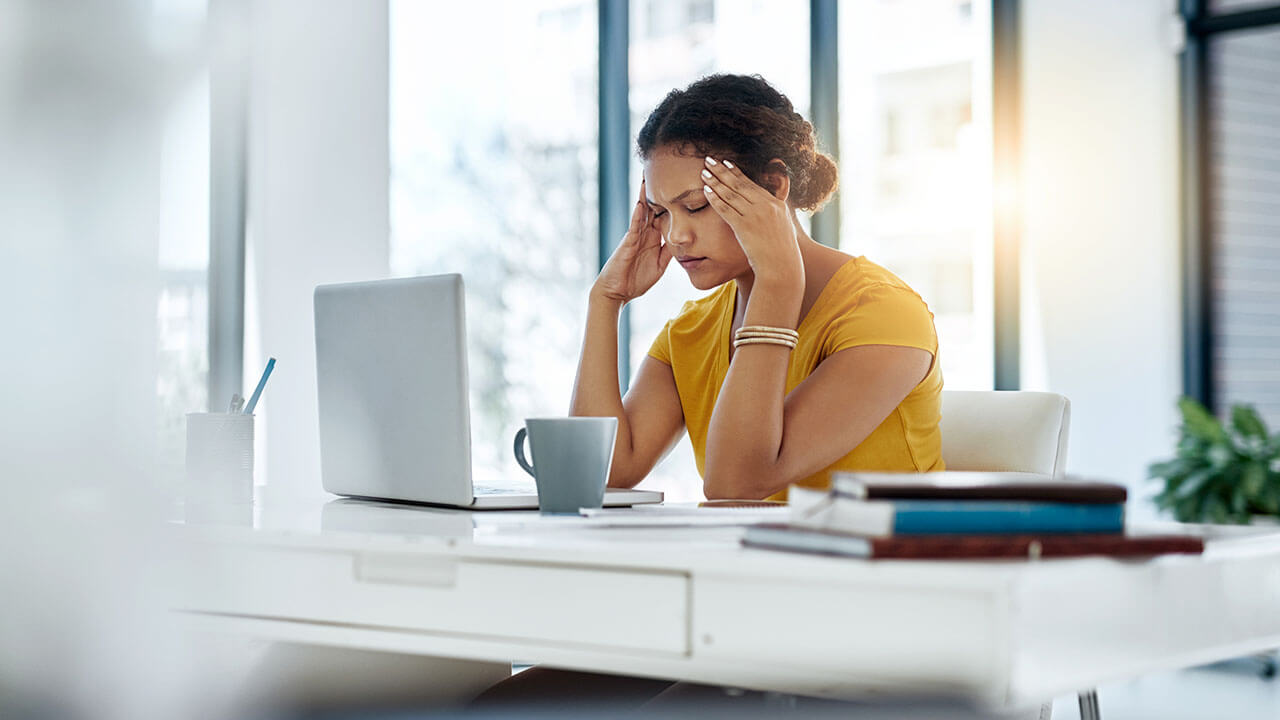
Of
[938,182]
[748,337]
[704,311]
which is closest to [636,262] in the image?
[704,311]

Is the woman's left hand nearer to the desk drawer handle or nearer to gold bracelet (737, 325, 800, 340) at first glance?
gold bracelet (737, 325, 800, 340)

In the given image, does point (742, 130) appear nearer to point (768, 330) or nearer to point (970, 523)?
point (768, 330)

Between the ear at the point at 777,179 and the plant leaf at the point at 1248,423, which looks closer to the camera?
the ear at the point at 777,179

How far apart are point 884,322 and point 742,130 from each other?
349mm

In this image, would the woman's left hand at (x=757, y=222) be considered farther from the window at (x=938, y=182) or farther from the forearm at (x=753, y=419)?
the window at (x=938, y=182)

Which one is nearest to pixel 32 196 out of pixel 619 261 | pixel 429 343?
pixel 429 343

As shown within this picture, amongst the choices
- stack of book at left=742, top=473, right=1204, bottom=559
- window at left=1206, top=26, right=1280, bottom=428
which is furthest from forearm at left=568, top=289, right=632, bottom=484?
window at left=1206, top=26, right=1280, bottom=428

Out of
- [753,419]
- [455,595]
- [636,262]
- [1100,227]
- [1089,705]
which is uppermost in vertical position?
[1100,227]

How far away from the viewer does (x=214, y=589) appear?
3.08 ft

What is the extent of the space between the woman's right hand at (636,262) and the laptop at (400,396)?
1.78 feet

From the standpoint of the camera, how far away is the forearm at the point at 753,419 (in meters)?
1.43

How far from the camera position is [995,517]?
70cm

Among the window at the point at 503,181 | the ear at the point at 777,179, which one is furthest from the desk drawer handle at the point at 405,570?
the window at the point at 503,181

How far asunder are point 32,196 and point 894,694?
4.25 feet
